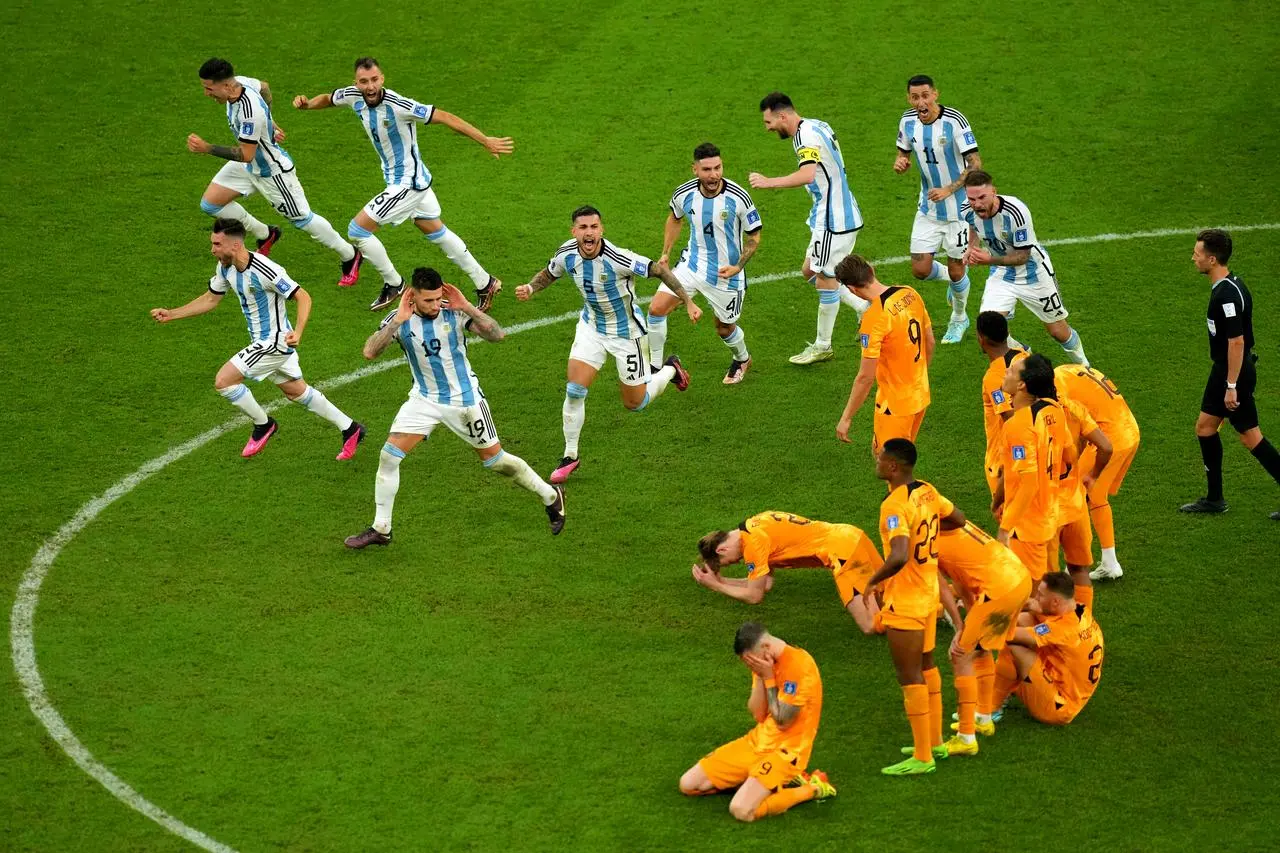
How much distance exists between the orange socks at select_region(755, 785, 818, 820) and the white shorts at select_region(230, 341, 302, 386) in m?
6.26

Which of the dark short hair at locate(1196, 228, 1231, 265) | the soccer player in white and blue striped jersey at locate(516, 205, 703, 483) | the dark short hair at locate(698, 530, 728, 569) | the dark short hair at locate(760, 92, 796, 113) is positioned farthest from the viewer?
the dark short hair at locate(760, 92, 796, 113)

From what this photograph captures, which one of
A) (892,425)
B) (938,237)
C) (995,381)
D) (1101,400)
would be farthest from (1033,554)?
(938,237)

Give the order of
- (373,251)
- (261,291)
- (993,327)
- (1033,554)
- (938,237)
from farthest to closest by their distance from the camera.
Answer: (373,251) < (938,237) < (261,291) < (993,327) < (1033,554)

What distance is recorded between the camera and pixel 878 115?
20.3m

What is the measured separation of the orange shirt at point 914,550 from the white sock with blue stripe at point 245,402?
6.33 metres

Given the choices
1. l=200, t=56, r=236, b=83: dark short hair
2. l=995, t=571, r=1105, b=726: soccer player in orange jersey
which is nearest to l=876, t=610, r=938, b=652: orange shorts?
l=995, t=571, r=1105, b=726: soccer player in orange jersey

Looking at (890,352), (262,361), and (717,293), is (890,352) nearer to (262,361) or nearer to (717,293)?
(717,293)

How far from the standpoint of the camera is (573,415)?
44.0ft

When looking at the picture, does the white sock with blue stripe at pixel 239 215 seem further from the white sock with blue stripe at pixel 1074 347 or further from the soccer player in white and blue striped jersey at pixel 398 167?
the white sock with blue stripe at pixel 1074 347

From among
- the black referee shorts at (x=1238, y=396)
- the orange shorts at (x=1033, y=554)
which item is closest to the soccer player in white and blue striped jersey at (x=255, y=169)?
the orange shorts at (x=1033, y=554)

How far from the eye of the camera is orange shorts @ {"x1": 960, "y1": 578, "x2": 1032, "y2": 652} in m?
9.78

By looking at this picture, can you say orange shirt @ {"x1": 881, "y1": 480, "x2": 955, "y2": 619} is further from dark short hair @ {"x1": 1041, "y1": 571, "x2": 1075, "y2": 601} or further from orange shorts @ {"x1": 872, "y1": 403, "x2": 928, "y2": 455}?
orange shorts @ {"x1": 872, "y1": 403, "x2": 928, "y2": 455}

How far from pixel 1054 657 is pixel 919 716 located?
111cm

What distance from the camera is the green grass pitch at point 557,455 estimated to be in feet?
31.8
